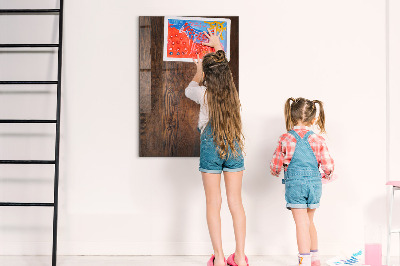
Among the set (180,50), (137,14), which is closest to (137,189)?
(180,50)

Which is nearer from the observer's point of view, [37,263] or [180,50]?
[37,263]

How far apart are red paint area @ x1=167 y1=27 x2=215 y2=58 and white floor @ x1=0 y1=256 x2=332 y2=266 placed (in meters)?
1.39

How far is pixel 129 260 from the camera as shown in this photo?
3.04 metres

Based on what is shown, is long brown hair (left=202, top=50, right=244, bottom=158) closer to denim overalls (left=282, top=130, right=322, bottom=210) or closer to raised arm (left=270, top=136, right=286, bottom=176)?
raised arm (left=270, top=136, right=286, bottom=176)

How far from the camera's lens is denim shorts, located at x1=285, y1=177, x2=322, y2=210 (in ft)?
8.74

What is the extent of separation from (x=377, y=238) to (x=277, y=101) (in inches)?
43.1

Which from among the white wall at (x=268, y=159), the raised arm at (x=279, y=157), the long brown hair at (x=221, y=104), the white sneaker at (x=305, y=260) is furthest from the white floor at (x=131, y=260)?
the long brown hair at (x=221, y=104)

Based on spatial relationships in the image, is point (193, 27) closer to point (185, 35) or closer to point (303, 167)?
point (185, 35)

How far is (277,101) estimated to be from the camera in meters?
3.18

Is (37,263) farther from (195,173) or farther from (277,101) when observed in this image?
(277,101)

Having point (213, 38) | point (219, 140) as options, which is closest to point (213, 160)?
point (219, 140)

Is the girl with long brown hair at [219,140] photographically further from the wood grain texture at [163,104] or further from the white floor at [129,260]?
the wood grain texture at [163,104]

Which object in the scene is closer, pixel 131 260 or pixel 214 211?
pixel 214 211

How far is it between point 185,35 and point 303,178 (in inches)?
50.5
